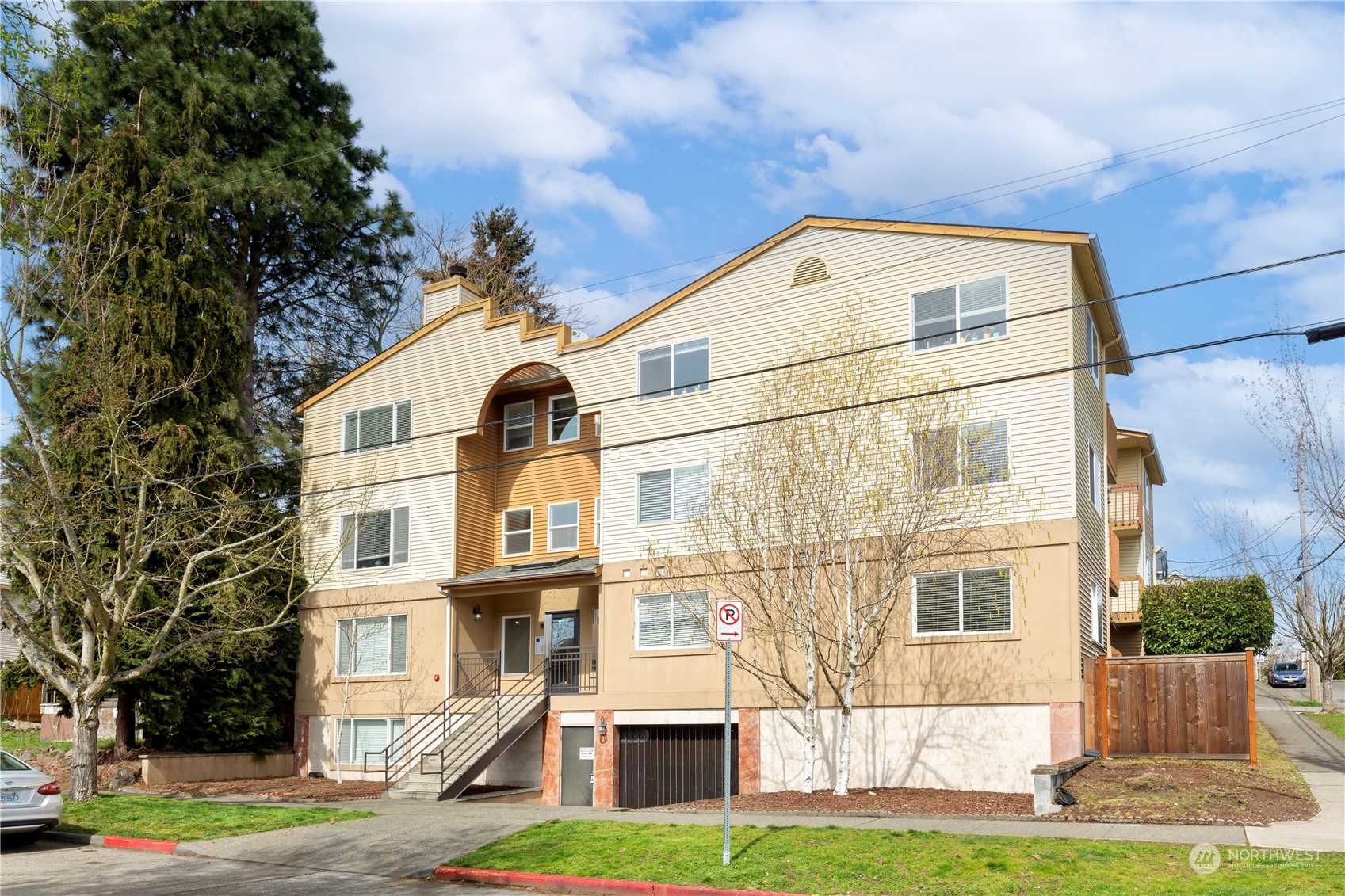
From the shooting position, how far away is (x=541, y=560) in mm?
28906

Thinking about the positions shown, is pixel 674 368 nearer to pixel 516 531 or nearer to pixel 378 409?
pixel 516 531

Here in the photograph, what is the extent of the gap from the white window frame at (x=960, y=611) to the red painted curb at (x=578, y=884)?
31.4ft

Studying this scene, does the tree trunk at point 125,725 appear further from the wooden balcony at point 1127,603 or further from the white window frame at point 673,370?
the wooden balcony at point 1127,603

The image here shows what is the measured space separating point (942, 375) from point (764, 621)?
17.9 ft

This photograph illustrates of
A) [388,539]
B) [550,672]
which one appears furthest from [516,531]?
[550,672]

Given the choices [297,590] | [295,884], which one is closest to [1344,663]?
[297,590]

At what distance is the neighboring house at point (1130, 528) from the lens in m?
32.8

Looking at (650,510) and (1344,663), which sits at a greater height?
(650,510)

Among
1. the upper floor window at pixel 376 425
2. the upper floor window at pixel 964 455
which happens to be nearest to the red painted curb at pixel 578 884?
the upper floor window at pixel 964 455

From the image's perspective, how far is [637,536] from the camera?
2564 centimetres

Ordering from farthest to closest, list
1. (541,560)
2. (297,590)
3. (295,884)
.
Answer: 1. (297,590)
2. (541,560)
3. (295,884)

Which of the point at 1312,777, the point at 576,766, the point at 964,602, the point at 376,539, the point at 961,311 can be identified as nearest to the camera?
the point at 1312,777

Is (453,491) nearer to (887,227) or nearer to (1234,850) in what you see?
(887,227)

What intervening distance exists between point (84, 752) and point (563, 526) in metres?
11.4
